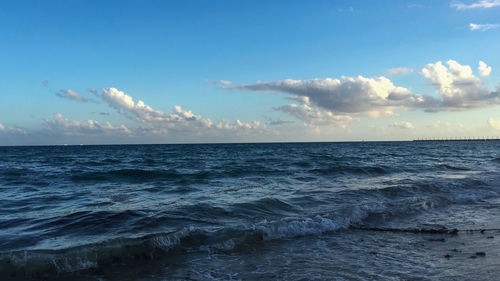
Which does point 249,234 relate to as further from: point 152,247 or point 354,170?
point 354,170

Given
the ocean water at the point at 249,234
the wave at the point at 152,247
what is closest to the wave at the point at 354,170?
the ocean water at the point at 249,234

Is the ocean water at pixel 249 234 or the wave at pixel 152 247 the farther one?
the wave at pixel 152 247

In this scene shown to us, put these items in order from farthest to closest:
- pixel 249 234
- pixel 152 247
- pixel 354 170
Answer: pixel 354 170 → pixel 249 234 → pixel 152 247

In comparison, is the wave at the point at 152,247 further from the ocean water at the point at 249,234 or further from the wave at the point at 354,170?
the wave at the point at 354,170

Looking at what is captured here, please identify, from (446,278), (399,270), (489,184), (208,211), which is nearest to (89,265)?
(208,211)

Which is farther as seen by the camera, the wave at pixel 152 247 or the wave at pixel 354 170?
the wave at pixel 354 170

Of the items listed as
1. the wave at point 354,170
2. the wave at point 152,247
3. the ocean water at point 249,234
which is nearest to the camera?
the ocean water at point 249,234

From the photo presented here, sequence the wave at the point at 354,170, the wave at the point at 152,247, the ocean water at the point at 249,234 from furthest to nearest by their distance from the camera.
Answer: the wave at the point at 354,170
the wave at the point at 152,247
the ocean water at the point at 249,234

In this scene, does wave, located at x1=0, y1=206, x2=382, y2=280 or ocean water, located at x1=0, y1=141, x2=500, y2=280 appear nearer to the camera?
ocean water, located at x1=0, y1=141, x2=500, y2=280

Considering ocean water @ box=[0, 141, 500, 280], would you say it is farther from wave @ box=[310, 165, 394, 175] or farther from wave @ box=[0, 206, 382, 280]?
wave @ box=[310, 165, 394, 175]

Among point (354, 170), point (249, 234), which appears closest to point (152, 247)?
point (249, 234)

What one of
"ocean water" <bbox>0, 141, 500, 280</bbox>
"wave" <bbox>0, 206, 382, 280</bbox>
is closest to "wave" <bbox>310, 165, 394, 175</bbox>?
"ocean water" <bbox>0, 141, 500, 280</bbox>

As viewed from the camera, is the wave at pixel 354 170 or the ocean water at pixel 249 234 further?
the wave at pixel 354 170

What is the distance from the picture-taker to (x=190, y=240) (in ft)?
28.7
